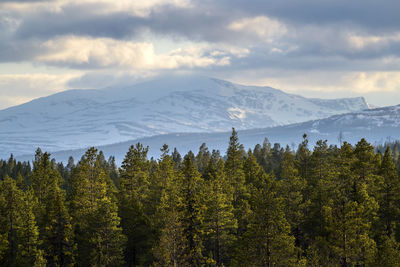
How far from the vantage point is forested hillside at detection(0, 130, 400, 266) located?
182 feet

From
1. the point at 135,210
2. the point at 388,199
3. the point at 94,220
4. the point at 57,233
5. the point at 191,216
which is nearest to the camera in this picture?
the point at 191,216

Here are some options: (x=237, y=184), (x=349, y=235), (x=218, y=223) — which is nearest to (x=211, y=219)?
(x=218, y=223)

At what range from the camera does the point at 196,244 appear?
192ft

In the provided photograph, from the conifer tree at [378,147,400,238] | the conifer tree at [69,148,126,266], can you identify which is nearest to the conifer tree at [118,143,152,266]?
the conifer tree at [69,148,126,266]

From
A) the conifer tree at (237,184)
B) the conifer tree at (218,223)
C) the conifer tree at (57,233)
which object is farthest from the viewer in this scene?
the conifer tree at (237,184)

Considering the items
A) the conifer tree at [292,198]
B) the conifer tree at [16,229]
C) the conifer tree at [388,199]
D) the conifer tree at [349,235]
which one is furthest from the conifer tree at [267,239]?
the conifer tree at [16,229]

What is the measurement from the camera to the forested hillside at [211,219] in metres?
55.6

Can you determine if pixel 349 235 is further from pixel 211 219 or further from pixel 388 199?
pixel 388 199

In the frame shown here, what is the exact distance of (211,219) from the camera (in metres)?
67.7

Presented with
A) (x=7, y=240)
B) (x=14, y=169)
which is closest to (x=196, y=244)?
(x=7, y=240)

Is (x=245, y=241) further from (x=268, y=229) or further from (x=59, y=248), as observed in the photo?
(x=59, y=248)

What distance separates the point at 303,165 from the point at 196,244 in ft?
120

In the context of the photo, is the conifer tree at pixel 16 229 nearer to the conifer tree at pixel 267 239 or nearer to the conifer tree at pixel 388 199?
the conifer tree at pixel 267 239

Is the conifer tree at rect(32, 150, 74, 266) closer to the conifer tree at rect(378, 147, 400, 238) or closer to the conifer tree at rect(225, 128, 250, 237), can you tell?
the conifer tree at rect(225, 128, 250, 237)
